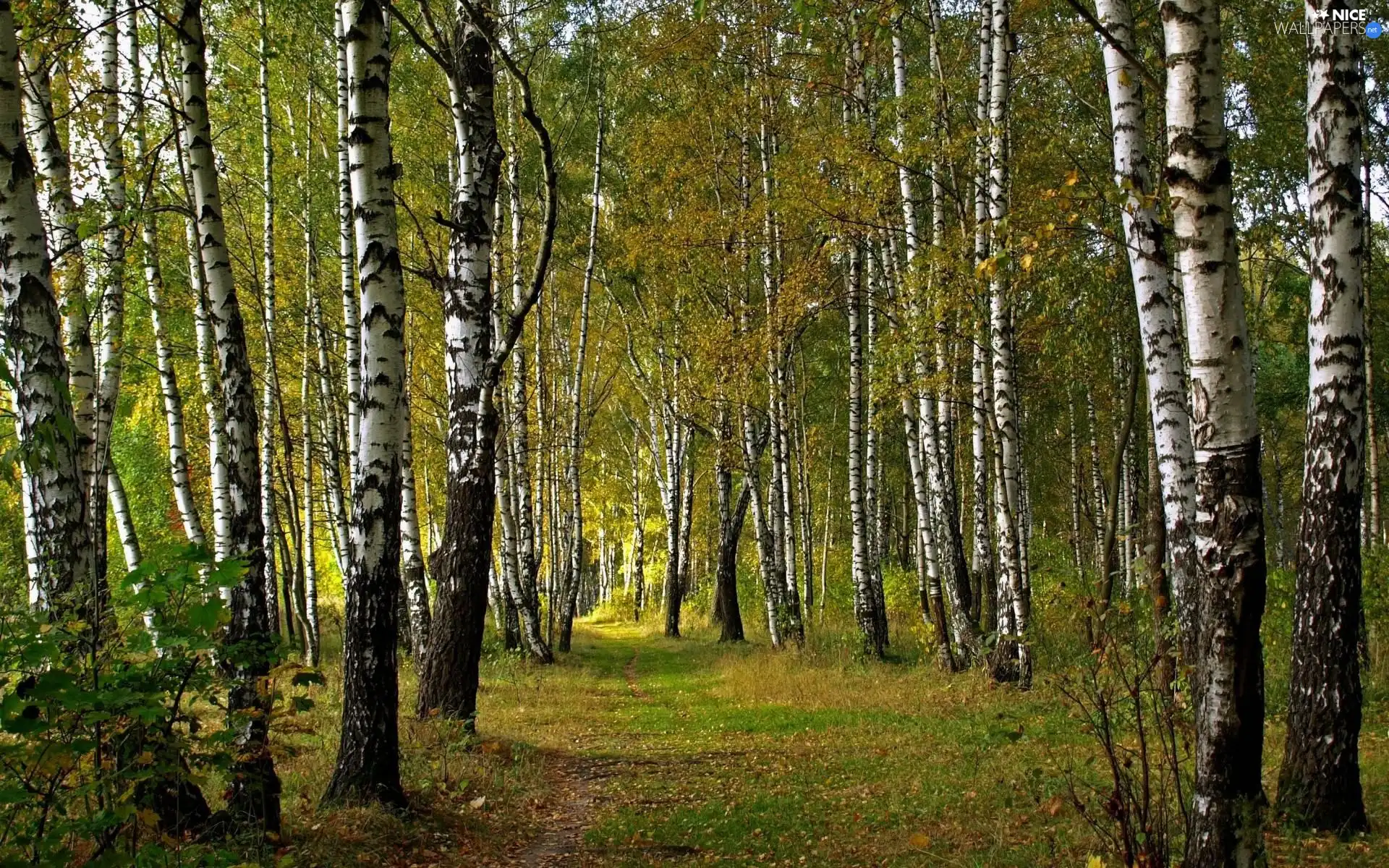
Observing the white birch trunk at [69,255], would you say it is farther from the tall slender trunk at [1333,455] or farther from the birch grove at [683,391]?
the tall slender trunk at [1333,455]

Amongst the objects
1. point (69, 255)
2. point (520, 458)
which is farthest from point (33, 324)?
point (520, 458)

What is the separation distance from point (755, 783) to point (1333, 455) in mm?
5083

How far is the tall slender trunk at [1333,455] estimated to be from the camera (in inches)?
205

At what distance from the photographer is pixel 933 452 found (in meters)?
12.5

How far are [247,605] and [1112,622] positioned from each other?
500 cm

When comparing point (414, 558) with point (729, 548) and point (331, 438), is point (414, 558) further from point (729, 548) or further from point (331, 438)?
point (729, 548)

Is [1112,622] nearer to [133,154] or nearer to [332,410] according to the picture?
[133,154]

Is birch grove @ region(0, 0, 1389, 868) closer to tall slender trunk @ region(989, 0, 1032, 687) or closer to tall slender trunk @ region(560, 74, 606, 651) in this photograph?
tall slender trunk @ region(989, 0, 1032, 687)

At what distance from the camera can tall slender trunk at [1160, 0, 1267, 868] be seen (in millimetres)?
3691

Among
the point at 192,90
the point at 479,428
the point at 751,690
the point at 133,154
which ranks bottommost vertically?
the point at 751,690

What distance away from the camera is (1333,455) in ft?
17.5

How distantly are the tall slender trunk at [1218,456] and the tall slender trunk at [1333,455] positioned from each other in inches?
79.1

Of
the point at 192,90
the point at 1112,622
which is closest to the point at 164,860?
the point at 1112,622

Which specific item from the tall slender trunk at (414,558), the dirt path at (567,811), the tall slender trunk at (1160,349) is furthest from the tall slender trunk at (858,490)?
the tall slender trunk at (1160,349)
